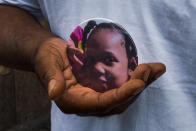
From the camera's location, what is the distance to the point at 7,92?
286cm

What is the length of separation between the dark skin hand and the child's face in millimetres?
45

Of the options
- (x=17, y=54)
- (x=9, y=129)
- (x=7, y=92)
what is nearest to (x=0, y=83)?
(x=7, y=92)

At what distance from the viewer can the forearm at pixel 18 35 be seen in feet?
3.47

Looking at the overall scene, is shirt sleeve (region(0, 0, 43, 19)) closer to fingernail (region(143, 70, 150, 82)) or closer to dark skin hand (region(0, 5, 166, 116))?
dark skin hand (region(0, 5, 166, 116))

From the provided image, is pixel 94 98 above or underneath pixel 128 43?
underneath

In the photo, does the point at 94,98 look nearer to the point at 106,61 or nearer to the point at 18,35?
the point at 106,61

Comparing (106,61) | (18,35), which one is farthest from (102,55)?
(18,35)

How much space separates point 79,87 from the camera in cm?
86

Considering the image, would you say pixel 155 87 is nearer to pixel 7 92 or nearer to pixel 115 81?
pixel 115 81

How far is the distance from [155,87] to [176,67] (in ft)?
0.28

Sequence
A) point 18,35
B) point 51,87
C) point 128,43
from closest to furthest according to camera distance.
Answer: point 51,87, point 128,43, point 18,35

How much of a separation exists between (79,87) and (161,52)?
0.85ft

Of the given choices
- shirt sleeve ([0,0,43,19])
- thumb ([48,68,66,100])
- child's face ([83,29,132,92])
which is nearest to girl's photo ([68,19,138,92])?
child's face ([83,29,132,92])

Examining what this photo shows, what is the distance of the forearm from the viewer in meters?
1.06
